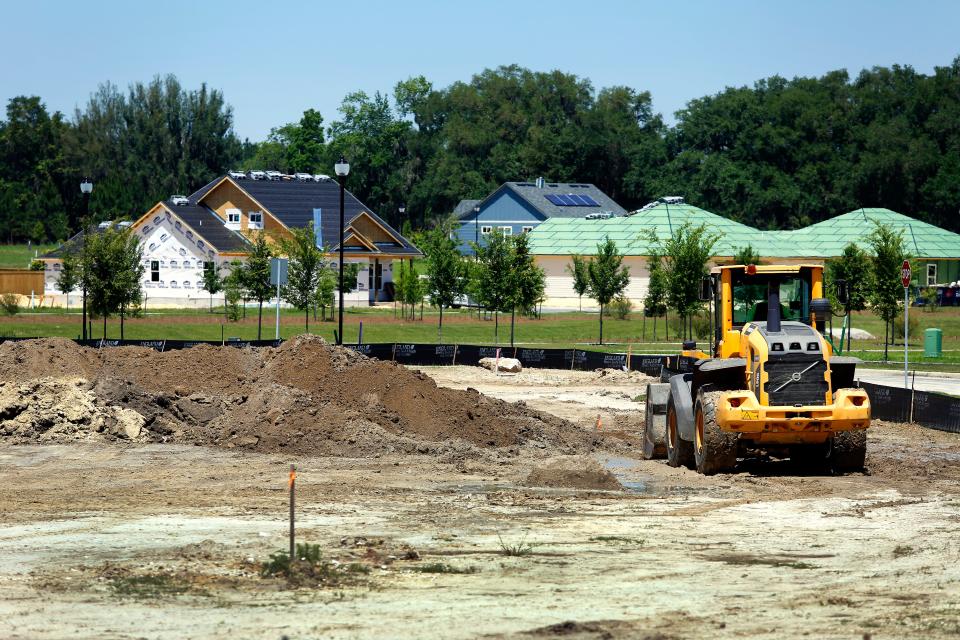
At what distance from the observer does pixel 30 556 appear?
13.2m

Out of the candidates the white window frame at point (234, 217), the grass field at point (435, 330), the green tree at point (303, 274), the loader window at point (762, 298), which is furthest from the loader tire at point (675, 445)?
the white window frame at point (234, 217)

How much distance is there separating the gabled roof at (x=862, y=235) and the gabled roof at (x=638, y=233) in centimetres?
223

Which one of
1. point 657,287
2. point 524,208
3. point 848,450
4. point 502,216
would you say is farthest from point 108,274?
point 502,216

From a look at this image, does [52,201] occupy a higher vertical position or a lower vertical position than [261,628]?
higher

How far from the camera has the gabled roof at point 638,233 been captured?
3162 inches

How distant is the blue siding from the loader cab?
86768 millimetres

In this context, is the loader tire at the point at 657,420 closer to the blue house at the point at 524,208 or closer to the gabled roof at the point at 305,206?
the gabled roof at the point at 305,206

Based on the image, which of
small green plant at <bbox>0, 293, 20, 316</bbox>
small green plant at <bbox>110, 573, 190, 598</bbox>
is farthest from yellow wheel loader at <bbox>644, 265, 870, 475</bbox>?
small green plant at <bbox>0, 293, 20, 316</bbox>

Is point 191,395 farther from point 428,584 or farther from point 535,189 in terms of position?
point 535,189

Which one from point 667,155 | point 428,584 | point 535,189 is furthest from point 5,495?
point 667,155

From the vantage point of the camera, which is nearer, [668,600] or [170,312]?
[668,600]

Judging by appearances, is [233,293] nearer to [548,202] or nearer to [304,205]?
[304,205]

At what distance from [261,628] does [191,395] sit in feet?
53.0

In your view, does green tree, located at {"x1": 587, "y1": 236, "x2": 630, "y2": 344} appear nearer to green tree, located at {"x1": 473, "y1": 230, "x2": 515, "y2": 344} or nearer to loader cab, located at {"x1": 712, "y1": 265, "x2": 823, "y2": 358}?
green tree, located at {"x1": 473, "y1": 230, "x2": 515, "y2": 344}
